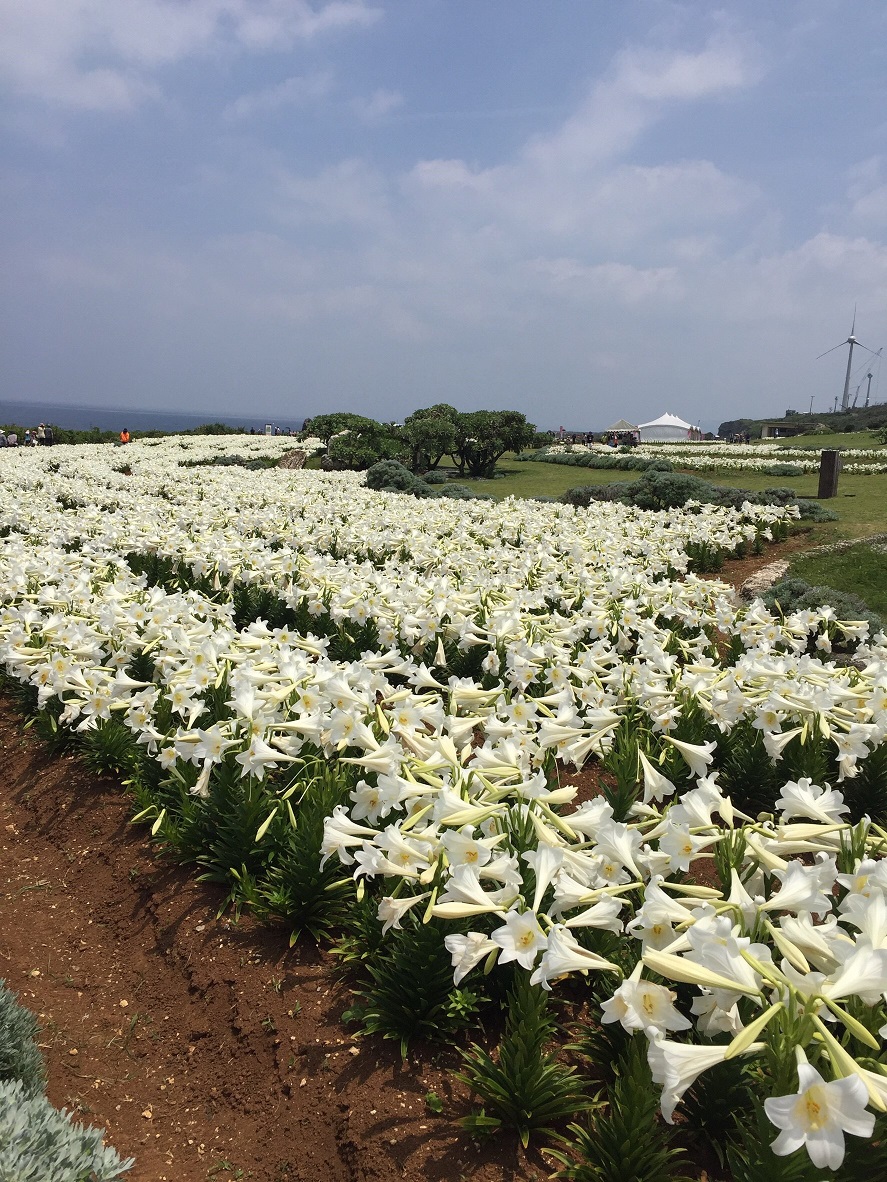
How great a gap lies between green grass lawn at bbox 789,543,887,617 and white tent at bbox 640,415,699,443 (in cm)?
5521

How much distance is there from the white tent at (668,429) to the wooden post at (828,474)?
160 feet

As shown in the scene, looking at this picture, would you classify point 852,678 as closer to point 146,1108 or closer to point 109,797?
point 146,1108

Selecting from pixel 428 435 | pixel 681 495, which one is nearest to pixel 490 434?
pixel 428 435

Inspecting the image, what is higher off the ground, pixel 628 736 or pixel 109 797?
pixel 628 736

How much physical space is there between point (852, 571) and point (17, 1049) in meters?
9.38

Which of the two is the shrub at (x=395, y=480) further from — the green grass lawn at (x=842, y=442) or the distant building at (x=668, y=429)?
the distant building at (x=668, y=429)

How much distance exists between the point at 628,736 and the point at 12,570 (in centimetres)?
612

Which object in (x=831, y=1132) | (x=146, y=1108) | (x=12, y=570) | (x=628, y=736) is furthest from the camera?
(x=12, y=570)

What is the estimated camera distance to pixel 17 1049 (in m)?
2.28

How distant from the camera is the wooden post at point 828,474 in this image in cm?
1516

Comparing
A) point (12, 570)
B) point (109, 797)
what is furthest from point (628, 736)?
point (12, 570)

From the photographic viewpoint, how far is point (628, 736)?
408cm

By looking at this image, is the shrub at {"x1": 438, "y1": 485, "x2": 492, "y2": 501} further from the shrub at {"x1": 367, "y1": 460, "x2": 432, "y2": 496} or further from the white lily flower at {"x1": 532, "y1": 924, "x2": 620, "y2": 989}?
the white lily flower at {"x1": 532, "y1": 924, "x2": 620, "y2": 989}

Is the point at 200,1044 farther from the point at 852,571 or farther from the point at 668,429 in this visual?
the point at 668,429
